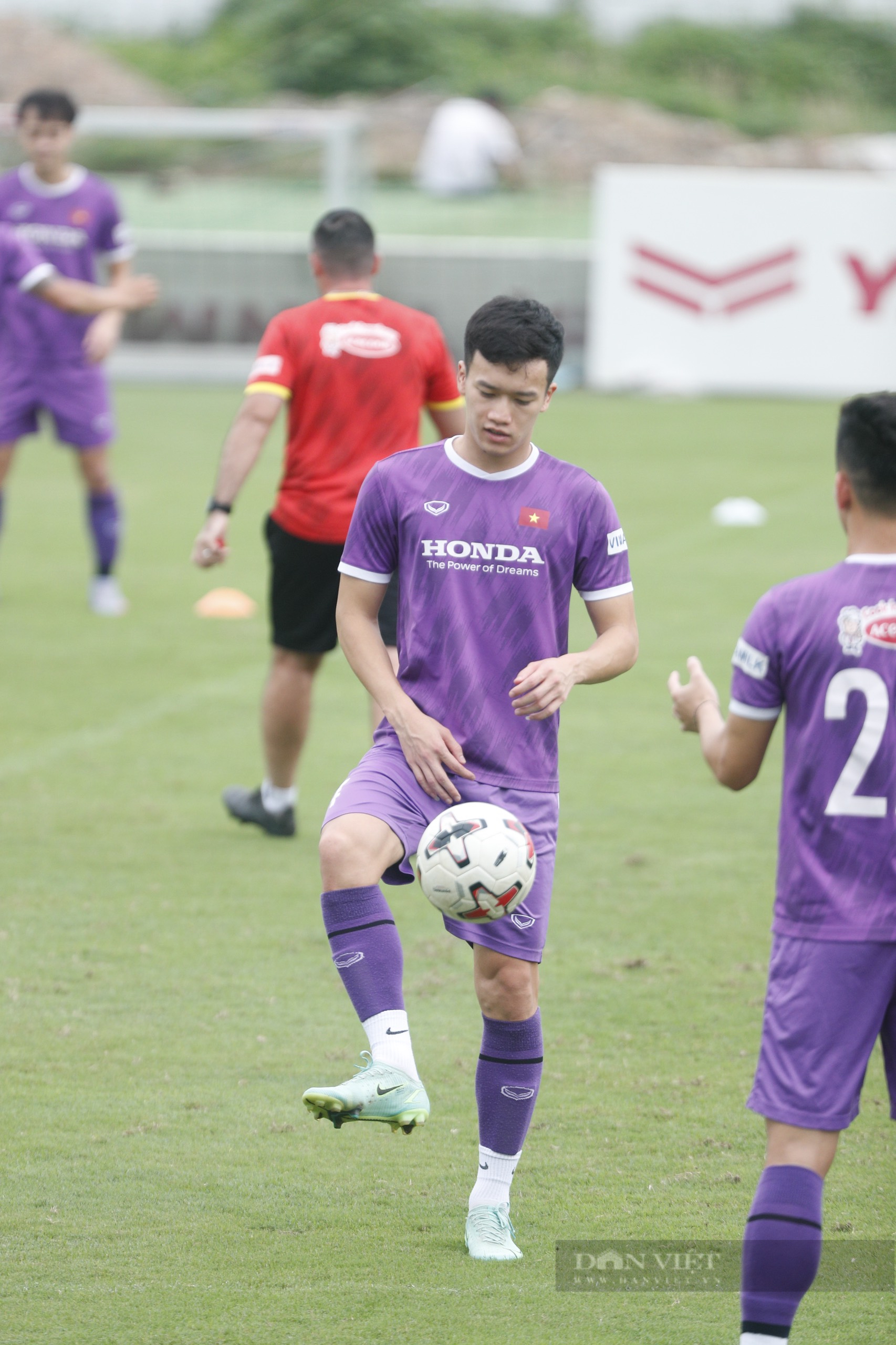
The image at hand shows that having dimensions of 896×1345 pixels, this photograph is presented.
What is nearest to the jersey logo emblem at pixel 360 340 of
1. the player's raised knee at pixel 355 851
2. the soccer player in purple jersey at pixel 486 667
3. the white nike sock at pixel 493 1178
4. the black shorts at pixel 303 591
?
the black shorts at pixel 303 591

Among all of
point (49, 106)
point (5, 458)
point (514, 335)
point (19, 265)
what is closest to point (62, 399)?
point (5, 458)

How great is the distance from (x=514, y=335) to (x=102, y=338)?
266 inches

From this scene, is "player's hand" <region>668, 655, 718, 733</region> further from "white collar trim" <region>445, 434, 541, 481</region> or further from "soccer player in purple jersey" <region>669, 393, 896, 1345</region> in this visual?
"white collar trim" <region>445, 434, 541, 481</region>

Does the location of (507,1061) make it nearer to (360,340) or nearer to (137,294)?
(360,340)

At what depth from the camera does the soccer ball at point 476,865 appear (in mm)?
3625

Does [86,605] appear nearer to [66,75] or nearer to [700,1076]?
[700,1076]

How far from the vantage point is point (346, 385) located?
6355 millimetres

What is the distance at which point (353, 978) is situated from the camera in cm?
378

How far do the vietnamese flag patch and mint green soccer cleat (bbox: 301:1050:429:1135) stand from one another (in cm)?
117

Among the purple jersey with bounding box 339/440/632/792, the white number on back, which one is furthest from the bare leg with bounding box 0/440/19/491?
the white number on back

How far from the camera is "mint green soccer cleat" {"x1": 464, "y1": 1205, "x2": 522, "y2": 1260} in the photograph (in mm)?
3801

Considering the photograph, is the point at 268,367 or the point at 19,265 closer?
the point at 268,367

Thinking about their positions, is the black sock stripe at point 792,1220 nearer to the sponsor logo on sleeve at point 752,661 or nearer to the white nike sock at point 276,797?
the sponsor logo on sleeve at point 752,661

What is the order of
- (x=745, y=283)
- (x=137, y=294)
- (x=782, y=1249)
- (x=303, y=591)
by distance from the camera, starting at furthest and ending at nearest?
(x=745, y=283)
(x=137, y=294)
(x=303, y=591)
(x=782, y=1249)
